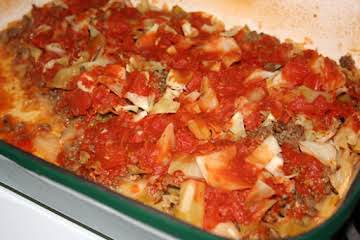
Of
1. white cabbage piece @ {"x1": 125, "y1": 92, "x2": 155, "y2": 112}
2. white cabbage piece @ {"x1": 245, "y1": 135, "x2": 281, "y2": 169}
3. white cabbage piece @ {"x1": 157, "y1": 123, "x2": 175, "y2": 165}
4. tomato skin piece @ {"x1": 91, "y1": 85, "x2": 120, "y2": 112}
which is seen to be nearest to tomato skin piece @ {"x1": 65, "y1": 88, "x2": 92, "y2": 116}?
tomato skin piece @ {"x1": 91, "y1": 85, "x2": 120, "y2": 112}

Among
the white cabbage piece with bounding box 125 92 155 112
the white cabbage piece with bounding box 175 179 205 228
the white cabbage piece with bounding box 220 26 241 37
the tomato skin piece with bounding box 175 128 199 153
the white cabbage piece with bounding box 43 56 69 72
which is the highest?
the white cabbage piece with bounding box 220 26 241 37

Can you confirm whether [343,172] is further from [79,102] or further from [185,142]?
[79,102]

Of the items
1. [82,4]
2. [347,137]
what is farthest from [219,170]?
[82,4]

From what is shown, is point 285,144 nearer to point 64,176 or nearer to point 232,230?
point 232,230

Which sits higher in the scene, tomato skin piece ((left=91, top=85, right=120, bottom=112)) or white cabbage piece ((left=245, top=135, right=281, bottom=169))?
tomato skin piece ((left=91, top=85, right=120, bottom=112))

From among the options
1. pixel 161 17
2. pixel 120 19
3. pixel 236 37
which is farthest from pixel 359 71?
pixel 120 19

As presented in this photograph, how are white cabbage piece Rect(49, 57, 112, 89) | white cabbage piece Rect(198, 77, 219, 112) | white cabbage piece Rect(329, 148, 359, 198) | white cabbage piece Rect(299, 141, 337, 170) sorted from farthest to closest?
white cabbage piece Rect(49, 57, 112, 89)
white cabbage piece Rect(198, 77, 219, 112)
white cabbage piece Rect(299, 141, 337, 170)
white cabbage piece Rect(329, 148, 359, 198)

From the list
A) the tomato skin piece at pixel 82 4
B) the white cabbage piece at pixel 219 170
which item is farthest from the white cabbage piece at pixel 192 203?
the tomato skin piece at pixel 82 4

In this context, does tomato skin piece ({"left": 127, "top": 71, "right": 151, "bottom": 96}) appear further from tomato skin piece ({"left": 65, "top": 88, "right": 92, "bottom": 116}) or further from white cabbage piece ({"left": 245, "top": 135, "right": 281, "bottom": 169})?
white cabbage piece ({"left": 245, "top": 135, "right": 281, "bottom": 169})
